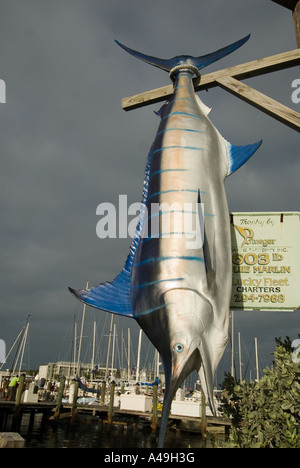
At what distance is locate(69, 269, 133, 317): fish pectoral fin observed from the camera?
3.11 metres

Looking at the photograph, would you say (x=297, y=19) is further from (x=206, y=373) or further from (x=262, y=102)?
(x=206, y=373)

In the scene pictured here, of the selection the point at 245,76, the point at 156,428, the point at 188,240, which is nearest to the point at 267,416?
the point at 188,240

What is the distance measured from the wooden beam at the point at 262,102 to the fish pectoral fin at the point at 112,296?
1841 millimetres

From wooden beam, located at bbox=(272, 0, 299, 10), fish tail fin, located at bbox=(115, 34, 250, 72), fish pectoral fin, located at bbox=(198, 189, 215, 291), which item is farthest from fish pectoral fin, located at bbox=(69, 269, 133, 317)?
wooden beam, located at bbox=(272, 0, 299, 10)

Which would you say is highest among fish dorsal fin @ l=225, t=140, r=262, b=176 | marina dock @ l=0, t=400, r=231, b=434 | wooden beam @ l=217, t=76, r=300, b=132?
wooden beam @ l=217, t=76, r=300, b=132

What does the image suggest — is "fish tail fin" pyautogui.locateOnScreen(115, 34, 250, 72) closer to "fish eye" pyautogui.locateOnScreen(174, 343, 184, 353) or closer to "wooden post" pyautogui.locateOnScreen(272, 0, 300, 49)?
"wooden post" pyautogui.locateOnScreen(272, 0, 300, 49)

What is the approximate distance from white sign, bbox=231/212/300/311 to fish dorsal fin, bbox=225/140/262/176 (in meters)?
0.51

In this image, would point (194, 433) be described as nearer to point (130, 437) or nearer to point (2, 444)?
point (130, 437)

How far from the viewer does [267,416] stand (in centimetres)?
234

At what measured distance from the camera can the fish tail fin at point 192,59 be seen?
13.0 feet

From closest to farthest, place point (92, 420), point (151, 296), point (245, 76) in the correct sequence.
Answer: point (151, 296)
point (245, 76)
point (92, 420)

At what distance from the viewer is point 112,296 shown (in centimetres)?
322

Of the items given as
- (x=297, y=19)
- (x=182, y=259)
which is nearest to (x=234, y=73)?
(x=297, y=19)
